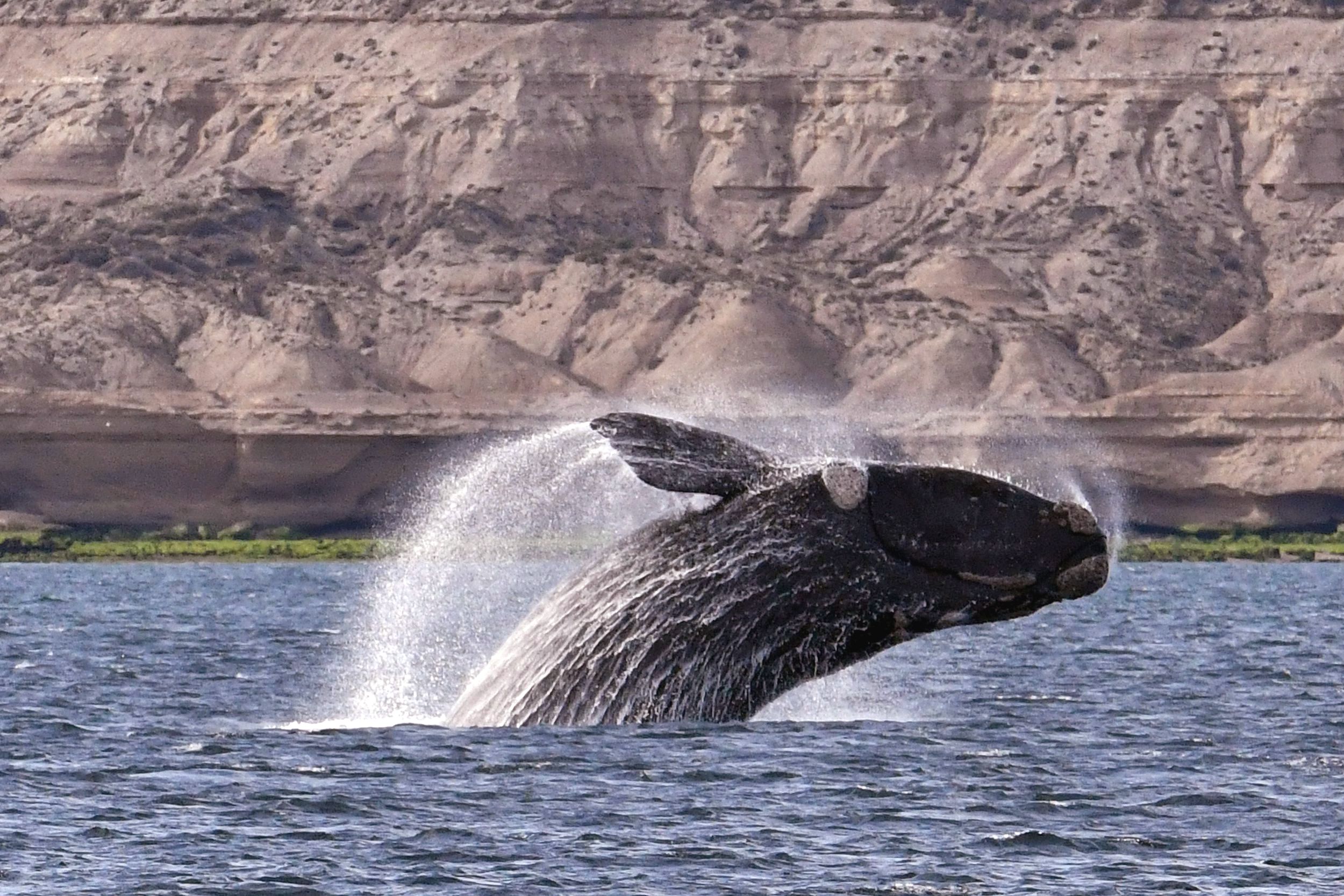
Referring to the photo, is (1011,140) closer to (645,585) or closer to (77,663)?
(77,663)

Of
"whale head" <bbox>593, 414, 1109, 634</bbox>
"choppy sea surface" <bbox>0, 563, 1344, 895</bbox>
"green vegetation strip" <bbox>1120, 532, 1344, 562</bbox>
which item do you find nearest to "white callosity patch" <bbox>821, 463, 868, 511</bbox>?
"whale head" <bbox>593, 414, 1109, 634</bbox>

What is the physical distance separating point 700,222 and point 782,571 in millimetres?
109905

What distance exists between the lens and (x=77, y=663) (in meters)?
37.2

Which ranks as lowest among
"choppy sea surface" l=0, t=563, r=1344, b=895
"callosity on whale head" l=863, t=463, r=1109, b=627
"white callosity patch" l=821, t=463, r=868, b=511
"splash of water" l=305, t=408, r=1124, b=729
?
"choppy sea surface" l=0, t=563, r=1344, b=895

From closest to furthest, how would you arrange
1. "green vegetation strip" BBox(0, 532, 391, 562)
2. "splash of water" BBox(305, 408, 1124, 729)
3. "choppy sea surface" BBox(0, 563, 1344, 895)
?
"choppy sea surface" BBox(0, 563, 1344, 895)
"splash of water" BBox(305, 408, 1124, 729)
"green vegetation strip" BBox(0, 532, 391, 562)

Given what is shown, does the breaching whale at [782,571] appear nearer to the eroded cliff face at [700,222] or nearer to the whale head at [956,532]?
the whale head at [956,532]

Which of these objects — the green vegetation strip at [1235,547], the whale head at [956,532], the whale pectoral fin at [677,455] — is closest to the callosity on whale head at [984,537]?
the whale head at [956,532]

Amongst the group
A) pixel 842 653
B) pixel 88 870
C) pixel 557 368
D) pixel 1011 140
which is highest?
pixel 1011 140

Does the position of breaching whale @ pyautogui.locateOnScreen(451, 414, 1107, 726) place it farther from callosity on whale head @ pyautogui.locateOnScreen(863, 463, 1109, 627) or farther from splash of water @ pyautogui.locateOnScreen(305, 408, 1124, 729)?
splash of water @ pyautogui.locateOnScreen(305, 408, 1124, 729)

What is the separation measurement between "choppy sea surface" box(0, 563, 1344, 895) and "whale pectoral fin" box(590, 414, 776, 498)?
2.55 m

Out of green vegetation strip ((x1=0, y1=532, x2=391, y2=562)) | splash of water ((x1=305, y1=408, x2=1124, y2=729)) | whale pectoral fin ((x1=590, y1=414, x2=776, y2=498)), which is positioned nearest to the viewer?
whale pectoral fin ((x1=590, y1=414, x2=776, y2=498))

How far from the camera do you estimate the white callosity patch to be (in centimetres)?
1842

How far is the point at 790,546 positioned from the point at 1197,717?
11.0m

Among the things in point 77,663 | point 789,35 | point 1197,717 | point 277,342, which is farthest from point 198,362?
point 1197,717
